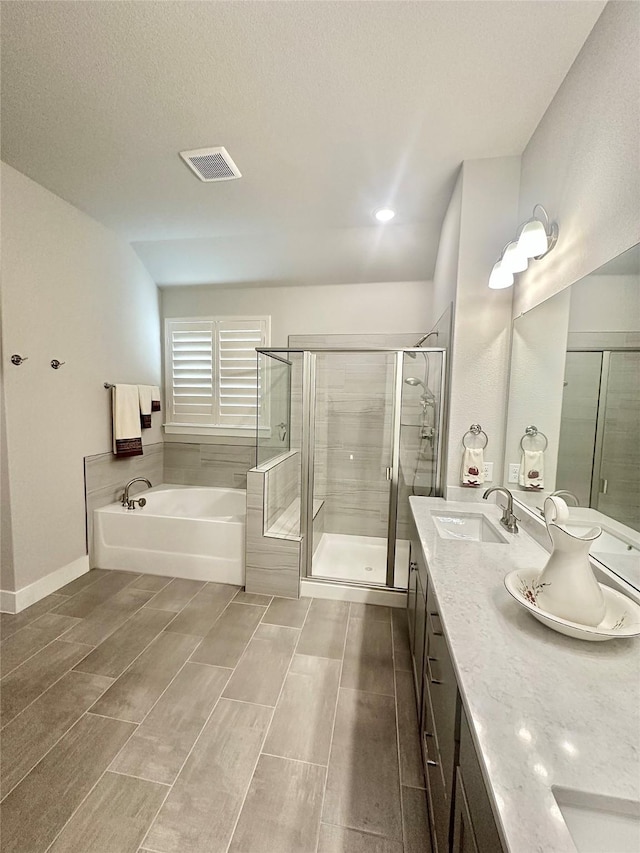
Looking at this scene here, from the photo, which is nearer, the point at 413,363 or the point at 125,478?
the point at 413,363

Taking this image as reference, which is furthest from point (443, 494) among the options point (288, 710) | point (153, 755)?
point (153, 755)

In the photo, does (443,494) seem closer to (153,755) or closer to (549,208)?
(549,208)

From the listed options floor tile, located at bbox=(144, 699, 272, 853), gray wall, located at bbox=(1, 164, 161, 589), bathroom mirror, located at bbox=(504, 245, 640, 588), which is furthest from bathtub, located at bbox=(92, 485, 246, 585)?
bathroom mirror, located at bbox=(504, 245, 640, 588)

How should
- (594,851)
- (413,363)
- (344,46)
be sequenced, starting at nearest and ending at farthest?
(594,851) < (344,46) < (413,363)

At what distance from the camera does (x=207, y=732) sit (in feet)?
4.95

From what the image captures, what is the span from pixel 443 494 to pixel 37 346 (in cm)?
283

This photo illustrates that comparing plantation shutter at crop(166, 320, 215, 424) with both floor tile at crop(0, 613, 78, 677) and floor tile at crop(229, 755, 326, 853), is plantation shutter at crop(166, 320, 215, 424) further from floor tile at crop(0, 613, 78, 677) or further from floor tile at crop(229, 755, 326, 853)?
floor tile at crop(229, 755, 326, 853)

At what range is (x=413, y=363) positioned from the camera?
2543mm

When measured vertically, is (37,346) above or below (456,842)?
above

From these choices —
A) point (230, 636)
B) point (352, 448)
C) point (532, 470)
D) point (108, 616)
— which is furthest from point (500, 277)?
point (108, 616)

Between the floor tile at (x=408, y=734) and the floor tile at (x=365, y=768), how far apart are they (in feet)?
0.10

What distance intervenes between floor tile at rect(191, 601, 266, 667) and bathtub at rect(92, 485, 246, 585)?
36cm

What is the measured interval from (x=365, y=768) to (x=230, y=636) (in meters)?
1.03

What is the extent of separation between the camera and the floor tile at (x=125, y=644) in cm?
185
